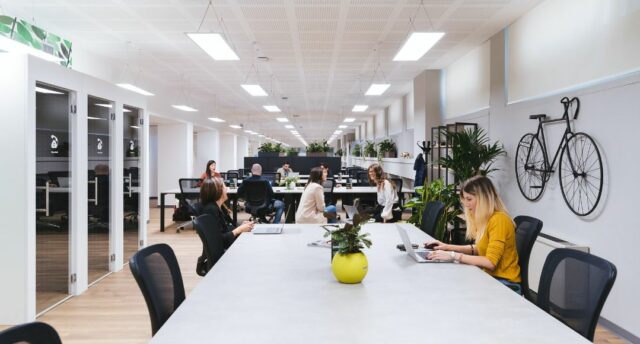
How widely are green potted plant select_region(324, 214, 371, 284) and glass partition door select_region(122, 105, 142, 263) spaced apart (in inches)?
159

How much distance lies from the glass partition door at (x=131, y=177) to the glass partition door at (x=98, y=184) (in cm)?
42

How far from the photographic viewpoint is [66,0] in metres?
4.81

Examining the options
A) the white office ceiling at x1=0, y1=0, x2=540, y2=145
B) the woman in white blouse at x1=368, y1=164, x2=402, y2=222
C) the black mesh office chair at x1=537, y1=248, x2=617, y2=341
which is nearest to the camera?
the black mesh office chair at x1=537, y1=248, x2=617, y2=341

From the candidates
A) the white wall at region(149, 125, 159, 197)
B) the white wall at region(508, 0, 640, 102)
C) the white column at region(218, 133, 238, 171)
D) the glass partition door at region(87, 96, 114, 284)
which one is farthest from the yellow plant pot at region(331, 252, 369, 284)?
the white column at region(218, 133, 238, 171)

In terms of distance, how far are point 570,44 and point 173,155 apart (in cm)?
996

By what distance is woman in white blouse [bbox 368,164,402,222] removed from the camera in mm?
6137

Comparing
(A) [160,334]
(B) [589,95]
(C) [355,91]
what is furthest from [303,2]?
(C) [355,91]

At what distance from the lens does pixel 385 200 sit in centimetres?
623

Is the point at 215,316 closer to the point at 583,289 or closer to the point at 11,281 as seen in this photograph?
the point at 583,289

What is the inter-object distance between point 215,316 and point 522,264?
191 cm

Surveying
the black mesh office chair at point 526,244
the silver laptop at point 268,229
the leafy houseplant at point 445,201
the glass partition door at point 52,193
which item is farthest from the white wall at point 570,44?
the glass partition door at point 52,193

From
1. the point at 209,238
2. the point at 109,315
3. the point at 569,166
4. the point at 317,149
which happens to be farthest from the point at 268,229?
the point at 317,149

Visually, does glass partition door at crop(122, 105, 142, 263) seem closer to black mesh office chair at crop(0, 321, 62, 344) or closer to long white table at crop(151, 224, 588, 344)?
long white table at crop(151, 224, 588, 344)

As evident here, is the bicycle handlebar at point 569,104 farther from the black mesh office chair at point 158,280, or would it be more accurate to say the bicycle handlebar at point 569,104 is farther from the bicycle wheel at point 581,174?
the black mesh office chair at point 158,280
